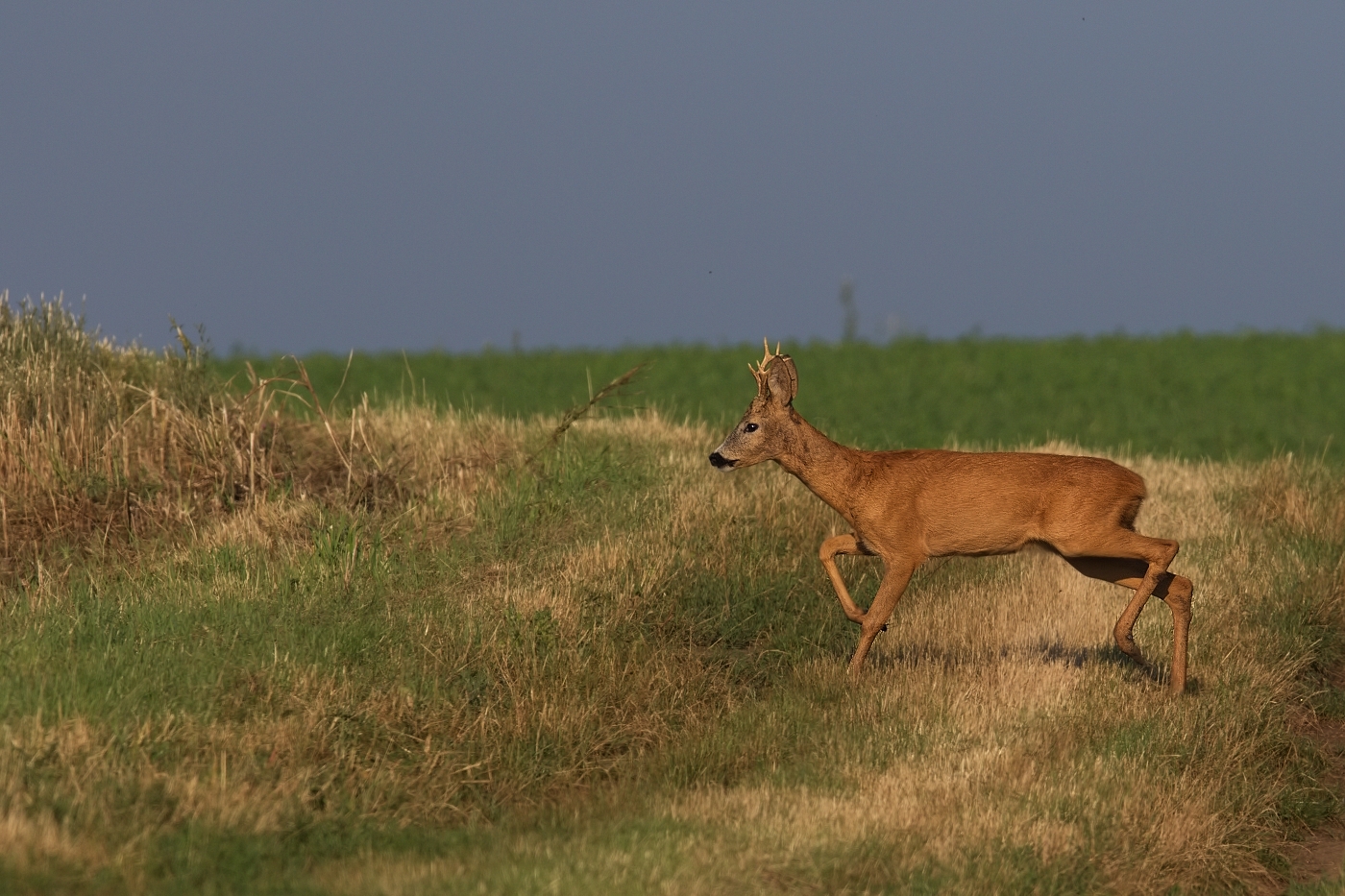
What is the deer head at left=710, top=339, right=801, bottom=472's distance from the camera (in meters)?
8.98

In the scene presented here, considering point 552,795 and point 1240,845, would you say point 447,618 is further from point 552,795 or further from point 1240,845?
point 1240,845

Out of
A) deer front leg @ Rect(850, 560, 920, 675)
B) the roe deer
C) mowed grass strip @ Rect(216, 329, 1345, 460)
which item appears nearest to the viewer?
the roe deer

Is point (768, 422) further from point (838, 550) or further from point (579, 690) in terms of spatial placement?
point (579, 690)

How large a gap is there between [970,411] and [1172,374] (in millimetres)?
7034

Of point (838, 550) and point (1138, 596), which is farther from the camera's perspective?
point (838, 550)

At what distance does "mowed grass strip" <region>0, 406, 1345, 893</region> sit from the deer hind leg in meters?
0.25

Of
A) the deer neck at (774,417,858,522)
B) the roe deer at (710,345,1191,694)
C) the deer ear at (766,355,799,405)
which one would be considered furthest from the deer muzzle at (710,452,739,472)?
the deer ear at (766,355,799,405)

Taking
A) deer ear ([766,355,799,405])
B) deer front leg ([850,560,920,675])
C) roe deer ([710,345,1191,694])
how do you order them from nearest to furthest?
roe deer ([710,345,1191,694]), deer front leg ([850,560,920,675]), deer ear ([766,355,799,405])

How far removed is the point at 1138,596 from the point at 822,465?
7.08 ft

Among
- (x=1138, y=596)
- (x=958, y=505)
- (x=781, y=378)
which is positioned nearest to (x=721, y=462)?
(x=781, y=378)

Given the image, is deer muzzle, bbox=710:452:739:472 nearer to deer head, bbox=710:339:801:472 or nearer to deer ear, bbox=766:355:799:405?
deer head, bbox=710:339:801:472

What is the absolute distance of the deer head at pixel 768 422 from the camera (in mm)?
8984

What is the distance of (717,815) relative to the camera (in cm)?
703

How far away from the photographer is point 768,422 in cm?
908
